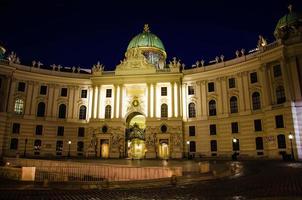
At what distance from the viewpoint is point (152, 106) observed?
5441 cm

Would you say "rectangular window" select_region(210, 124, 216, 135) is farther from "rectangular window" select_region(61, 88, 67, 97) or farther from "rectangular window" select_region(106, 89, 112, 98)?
"rectangular window" select_region(61, 88, 67, 97)

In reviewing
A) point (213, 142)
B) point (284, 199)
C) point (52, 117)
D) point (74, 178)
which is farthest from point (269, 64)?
point (52, 117)

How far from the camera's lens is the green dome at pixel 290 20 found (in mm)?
48250

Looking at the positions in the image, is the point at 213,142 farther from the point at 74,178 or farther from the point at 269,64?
the point at 74,178

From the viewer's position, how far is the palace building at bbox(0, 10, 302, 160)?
44.8 metres

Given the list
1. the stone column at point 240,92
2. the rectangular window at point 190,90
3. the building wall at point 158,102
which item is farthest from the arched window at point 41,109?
the stone column at point 240,92

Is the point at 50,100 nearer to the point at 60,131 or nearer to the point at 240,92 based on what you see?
the point at 60,131

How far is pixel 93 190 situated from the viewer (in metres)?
13.4

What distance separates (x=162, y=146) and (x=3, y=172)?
31.7 metres

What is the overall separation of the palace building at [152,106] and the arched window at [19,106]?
0.18m

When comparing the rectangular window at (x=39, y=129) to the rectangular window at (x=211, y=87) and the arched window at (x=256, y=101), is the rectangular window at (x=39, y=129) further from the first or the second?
the arched window at (x=256, y=101)

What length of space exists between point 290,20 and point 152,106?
3084cm

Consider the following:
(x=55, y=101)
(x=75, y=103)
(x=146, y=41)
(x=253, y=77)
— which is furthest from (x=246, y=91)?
(x=55, y=101)

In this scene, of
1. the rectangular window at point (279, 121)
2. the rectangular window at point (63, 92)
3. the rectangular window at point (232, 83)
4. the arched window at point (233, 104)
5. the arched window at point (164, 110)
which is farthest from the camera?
the rectangular window at point (63, 92)
